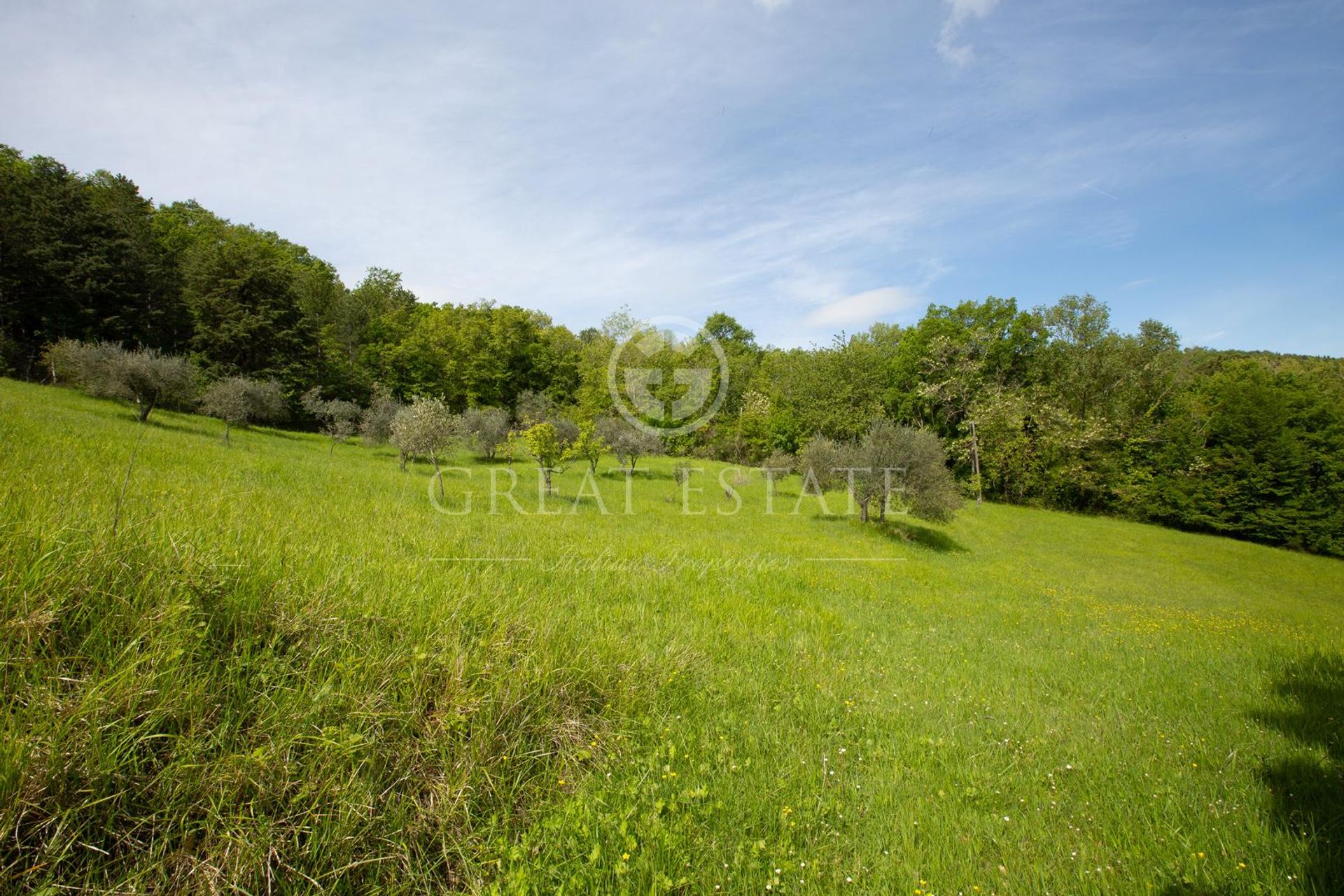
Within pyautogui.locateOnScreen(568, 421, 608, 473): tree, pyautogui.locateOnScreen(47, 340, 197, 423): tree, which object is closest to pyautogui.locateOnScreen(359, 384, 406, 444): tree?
pyautogui.locateOnScreen(47, 340, 197, 423): tree

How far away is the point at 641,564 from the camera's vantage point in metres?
8.09

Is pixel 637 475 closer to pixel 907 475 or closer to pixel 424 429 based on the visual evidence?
pixel 424 429

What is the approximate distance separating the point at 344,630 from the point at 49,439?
8.14 metres

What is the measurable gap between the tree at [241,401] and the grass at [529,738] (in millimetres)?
20222

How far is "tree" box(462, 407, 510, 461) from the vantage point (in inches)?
1257

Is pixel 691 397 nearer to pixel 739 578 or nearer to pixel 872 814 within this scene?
pixel 739 578

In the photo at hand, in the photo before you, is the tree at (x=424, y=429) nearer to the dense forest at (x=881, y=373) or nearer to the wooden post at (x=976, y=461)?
the dense forest at (x=881, y=373)

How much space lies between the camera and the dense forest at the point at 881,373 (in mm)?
30297

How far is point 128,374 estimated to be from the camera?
20266 mm

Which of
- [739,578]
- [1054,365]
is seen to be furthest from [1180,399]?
[739,578]

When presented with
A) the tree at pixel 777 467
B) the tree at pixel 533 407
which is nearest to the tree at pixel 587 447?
the tree at pixel 777 467

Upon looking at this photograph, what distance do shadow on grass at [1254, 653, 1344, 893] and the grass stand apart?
0.02 metres

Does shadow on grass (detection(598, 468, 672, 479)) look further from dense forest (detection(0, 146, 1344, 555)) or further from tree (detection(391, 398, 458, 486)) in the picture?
tree (detection(391, 398, 458, 486))
